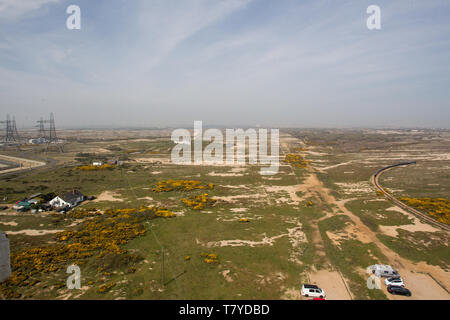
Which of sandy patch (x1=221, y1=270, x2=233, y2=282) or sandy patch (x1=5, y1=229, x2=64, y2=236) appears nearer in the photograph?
sandy patch (x1=221, y1=270, x2=233, y2=282)

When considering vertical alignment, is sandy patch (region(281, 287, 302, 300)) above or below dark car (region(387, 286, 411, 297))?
below

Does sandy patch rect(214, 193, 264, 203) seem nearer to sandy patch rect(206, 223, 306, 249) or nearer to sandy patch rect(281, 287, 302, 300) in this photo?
sandy patch rect(206, 223, 306, 249)

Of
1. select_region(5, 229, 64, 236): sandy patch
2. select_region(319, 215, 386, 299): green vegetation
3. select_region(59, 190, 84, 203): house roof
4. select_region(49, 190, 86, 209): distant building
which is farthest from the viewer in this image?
select_region(59, 190, 84, 203): house roof

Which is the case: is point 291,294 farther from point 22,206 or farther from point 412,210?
point 22,206

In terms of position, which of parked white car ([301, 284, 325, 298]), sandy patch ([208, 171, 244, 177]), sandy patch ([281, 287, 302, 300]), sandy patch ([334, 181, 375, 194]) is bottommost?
sandy patch ([281, 287, 302, 300])

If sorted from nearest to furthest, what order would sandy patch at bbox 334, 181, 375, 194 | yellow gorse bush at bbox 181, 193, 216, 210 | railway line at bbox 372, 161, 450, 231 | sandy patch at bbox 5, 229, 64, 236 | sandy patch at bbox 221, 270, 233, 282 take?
sandy patch at bbox 221, 270, 233, 282 → sandy patch at bbox 5, 229, 64, 236 → railway line at bbox 372, 161, 450, 231 → yellow gorse bush at bbox 181, 193, 216, 210 → sandy patch at bbox 334, 181, 375, 194

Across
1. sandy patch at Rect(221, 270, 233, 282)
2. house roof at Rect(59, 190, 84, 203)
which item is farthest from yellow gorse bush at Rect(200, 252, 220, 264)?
house roof at Rect(59, 190, 84, 203)

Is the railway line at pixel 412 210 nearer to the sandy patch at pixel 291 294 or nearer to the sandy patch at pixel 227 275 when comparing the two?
the sandy patch at pixel 291 294
